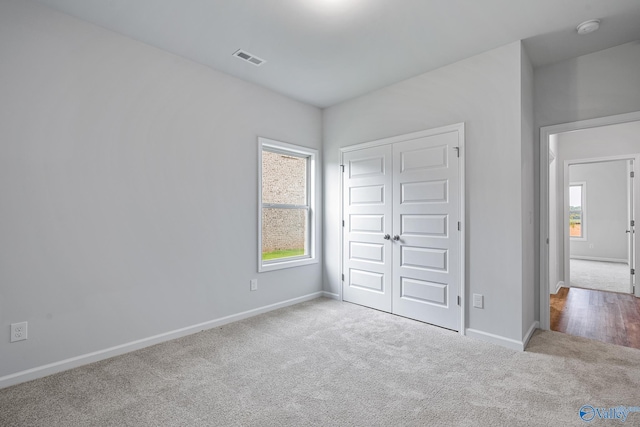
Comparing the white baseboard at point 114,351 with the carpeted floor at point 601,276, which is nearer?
the white baseboard at point 114,351

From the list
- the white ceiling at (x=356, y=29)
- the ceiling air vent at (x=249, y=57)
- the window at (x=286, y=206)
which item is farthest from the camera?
the window at (x=286, y=206)

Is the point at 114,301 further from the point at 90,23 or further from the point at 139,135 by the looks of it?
the point at 90,23

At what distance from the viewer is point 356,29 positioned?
8.59 ft

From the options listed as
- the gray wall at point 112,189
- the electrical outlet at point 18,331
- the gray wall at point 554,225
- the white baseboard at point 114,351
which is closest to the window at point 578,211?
the gray wall at point 554,225

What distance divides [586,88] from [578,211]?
6.39 metres

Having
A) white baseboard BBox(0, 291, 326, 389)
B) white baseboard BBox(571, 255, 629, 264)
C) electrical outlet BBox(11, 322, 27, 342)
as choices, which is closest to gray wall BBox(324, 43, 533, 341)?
white baseboard BBox(0, 291, 326, 389)

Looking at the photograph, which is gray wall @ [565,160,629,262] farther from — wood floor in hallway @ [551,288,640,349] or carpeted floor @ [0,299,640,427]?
carpeted floor @ [0,299,640,427]

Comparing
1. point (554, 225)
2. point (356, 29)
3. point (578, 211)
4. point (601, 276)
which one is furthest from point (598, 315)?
point (578, 211)

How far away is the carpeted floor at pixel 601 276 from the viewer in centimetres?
495

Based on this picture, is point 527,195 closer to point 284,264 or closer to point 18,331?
point 284,264

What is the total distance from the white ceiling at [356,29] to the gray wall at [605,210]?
6.09m

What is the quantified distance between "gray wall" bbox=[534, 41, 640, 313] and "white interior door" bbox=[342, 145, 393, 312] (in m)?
1.57

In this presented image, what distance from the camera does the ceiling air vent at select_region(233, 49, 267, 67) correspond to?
2973 millimetres

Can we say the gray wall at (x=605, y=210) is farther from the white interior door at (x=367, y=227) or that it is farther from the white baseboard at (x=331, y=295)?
the white baseboard at (x=331, y=295)
